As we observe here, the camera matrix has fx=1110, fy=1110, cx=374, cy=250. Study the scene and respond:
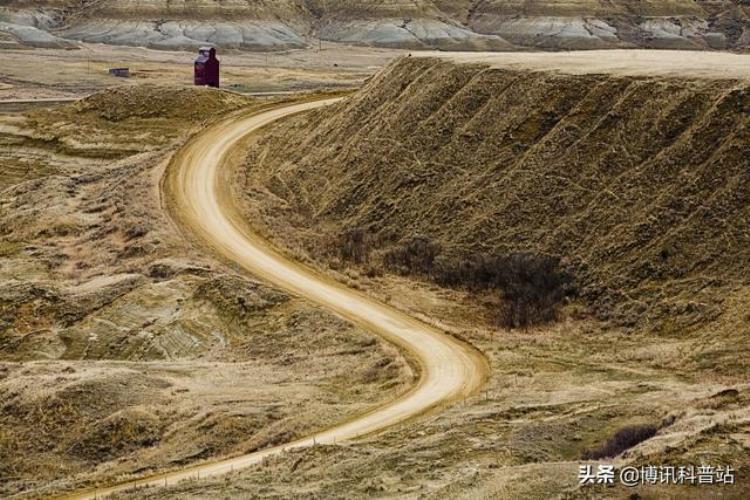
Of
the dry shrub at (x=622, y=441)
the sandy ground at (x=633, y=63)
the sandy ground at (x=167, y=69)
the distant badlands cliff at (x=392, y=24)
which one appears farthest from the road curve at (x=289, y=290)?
the distant badlands cliff at (x=392, y=24)

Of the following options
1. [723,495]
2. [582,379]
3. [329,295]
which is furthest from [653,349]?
[723,495]

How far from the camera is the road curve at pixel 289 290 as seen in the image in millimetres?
25922

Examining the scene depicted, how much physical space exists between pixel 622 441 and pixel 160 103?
5751cm

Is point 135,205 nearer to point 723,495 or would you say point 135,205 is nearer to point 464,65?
point 464,65

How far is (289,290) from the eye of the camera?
39969 mm

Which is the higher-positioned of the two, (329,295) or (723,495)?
(723,495)

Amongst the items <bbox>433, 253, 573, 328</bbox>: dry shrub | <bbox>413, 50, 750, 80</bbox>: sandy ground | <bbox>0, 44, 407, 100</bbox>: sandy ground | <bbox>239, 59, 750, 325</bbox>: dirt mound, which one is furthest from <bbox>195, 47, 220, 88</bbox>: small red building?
<bbox>433, 253, 573, 328</bbox>: dry shrub

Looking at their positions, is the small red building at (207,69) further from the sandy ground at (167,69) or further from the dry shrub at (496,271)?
the dry shrub at (496,271)

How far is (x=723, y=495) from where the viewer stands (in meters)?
16.8

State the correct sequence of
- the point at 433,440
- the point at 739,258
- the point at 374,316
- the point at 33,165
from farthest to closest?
1. the point at 33,165
2. the point at 374,316
3. the point at 739,258
4. the point at 433,440

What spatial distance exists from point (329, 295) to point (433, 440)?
56.1 feet

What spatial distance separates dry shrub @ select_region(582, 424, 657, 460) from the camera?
21469 mm

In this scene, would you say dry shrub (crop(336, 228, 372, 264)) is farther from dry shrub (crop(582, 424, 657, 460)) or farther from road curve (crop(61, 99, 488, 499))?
dry shrub (crop(582, 424, 657, 460))

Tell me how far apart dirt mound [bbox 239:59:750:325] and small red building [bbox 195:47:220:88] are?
29153mm
